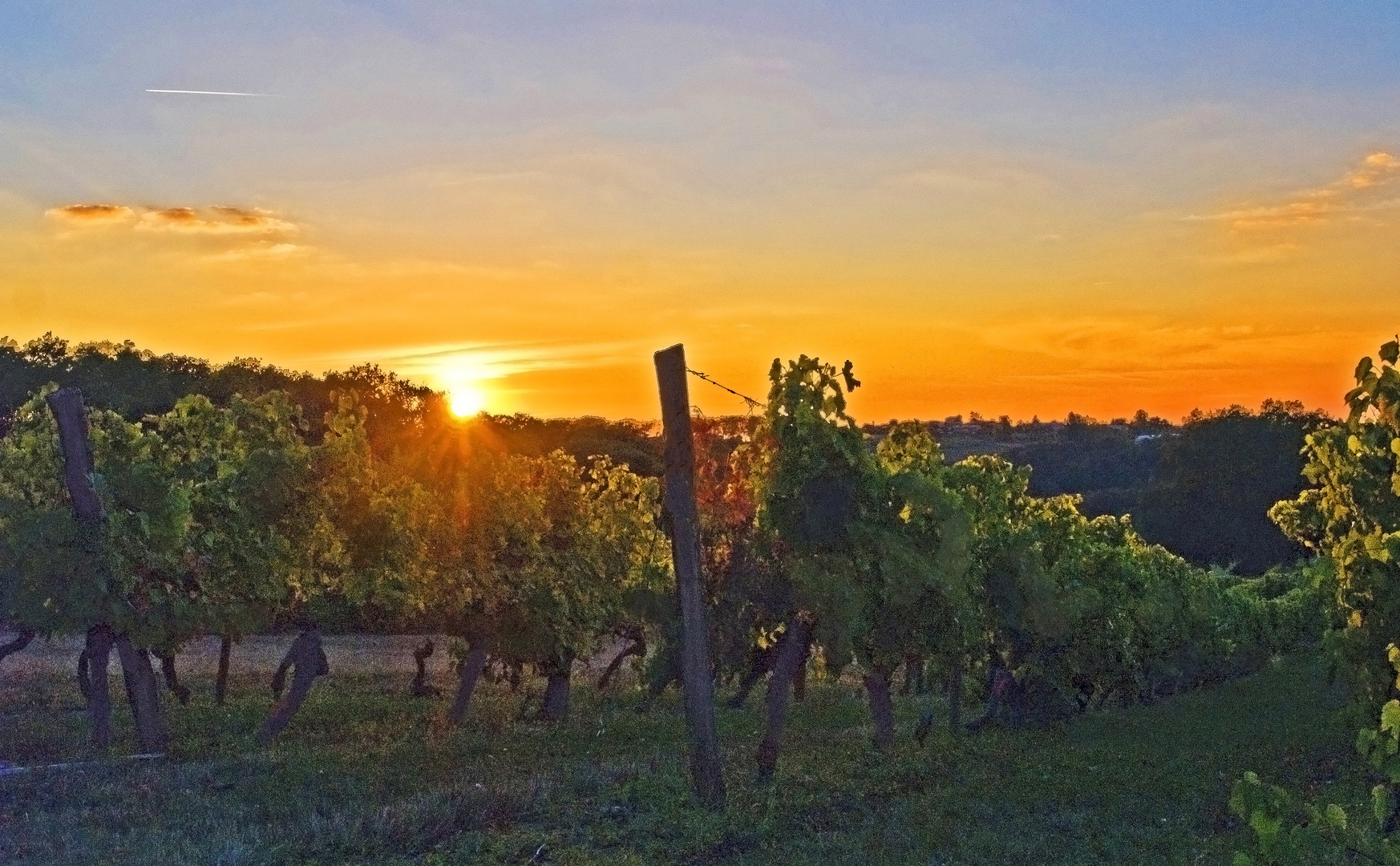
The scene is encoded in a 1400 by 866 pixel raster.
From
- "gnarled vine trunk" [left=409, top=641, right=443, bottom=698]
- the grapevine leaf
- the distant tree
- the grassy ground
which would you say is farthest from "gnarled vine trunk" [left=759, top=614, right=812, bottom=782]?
the distant tree

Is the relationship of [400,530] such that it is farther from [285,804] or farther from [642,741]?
[285,804]

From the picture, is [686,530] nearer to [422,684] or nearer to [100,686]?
[100,686]

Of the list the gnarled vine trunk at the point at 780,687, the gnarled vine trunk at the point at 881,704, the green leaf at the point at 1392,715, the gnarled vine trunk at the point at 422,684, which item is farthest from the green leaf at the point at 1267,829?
the gnarled vine trunk at the point at 422,684

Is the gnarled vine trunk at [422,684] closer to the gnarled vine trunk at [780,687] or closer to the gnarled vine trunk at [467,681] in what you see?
the gnarled vine trunk at [467,681]

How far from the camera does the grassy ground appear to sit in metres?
12.4

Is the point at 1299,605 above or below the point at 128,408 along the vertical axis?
below

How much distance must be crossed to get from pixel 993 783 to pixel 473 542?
11.9 metres

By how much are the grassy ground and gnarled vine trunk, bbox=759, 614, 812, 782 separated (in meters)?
0.31

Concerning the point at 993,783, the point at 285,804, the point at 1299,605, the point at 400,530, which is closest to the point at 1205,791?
the point at 993,783

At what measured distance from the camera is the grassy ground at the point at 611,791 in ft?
40.8

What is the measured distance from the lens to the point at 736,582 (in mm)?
18062

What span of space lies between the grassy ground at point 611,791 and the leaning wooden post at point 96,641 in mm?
531

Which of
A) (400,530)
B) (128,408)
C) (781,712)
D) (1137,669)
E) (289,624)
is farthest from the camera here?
(128,408)

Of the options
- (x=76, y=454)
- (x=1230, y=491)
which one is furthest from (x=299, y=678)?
(x=1230, y=491)
